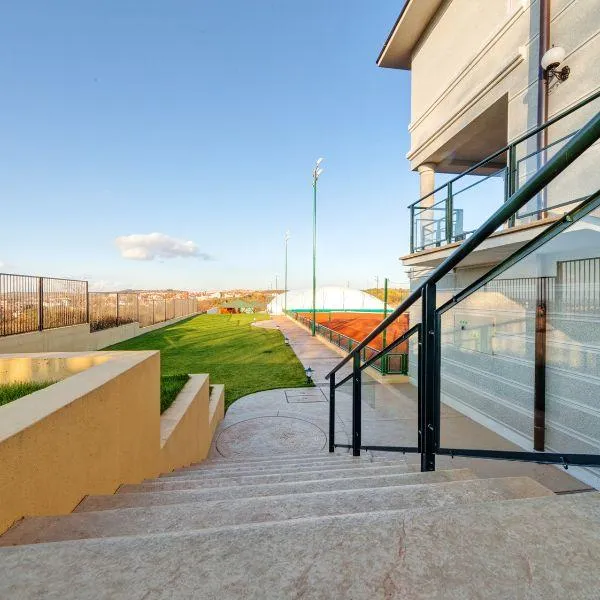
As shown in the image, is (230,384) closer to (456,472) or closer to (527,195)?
(456,472)

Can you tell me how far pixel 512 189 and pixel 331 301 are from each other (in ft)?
131

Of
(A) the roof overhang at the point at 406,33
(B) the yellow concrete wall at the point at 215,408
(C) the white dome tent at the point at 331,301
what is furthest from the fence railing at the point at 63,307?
(C) the white dome tent at the point at 331,301

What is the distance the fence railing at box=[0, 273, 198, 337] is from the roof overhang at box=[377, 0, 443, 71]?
13508 mm

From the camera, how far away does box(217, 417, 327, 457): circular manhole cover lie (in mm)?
5730

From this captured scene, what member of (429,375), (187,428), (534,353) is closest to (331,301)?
(187,428)

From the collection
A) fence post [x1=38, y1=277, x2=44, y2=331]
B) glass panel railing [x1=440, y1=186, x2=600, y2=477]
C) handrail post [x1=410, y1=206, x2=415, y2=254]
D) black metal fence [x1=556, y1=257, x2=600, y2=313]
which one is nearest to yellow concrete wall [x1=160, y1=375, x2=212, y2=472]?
glass panel railing [x1=440, y1=186, x2=600, y2=477]

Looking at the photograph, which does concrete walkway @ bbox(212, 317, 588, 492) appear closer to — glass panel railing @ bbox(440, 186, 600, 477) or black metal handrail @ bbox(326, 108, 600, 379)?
glass panel railing @ bbox(440, 186, 600, 477)

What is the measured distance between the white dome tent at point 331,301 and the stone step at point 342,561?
139 feet

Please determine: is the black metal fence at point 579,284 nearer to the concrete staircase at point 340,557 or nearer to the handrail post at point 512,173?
the concrete staircase at point 340,557

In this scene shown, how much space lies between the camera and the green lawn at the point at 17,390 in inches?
115

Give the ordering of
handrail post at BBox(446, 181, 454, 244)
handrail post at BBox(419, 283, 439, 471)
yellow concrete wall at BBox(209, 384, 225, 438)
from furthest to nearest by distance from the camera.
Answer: handrail post at BBox(446, 181, 454, 244) < yellow concrete wall at BBox(209, 384, 225, 438) < handrail post at BBox(419, 283, 439, 471)

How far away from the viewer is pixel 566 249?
2141mm

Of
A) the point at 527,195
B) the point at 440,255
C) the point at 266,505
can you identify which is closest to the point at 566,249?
the point at 527,195

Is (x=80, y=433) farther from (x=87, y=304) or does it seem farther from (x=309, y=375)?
(x=87, y=304)
